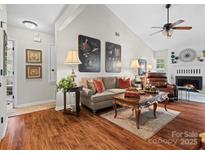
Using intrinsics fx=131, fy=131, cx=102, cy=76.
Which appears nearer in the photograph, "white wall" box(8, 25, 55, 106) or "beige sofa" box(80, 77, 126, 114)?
"beige sofa" box(80, 77, 126, 114)

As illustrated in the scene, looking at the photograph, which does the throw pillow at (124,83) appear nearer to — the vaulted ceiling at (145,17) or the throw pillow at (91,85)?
the throw pillow at (91,85)

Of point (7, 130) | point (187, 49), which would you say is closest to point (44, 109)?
point (7, 130)

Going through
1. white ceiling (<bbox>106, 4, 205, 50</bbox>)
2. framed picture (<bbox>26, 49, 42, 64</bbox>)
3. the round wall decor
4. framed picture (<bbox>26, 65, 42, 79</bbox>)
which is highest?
white ceiling (<bbox>106, 4, 205, 50</bbox>)

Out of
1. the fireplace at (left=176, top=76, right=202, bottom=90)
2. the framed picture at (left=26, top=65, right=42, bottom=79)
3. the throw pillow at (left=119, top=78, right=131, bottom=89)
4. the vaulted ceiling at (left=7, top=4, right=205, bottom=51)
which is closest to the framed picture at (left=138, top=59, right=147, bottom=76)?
the vaulted ceiling at (left=7, top=4, right=205, bottom=51)

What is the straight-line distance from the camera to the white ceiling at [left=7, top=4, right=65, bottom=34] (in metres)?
2.98

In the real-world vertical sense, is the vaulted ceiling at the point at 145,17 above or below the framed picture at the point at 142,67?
above

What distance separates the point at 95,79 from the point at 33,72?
2.04 meters

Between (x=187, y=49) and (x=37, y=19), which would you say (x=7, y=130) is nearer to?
(x=37, y=19)

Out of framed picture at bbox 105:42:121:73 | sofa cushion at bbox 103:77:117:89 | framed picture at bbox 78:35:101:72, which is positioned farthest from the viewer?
framed picture at bbox 105:42:121:73

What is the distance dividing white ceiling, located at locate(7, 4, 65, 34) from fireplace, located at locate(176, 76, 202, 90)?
661 cm

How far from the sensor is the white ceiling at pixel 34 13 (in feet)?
9.78

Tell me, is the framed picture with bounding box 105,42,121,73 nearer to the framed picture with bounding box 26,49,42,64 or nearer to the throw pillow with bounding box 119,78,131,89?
the throw pillow with bounding box 119,78,131,89

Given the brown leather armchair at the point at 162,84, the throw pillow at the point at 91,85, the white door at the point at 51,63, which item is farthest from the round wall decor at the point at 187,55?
the white door at the point at 51,63

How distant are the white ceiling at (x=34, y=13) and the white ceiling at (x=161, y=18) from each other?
2.41 meters
